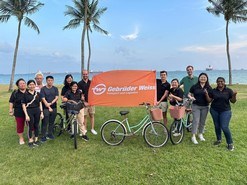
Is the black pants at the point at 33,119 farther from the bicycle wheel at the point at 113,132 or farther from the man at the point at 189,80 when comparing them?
the man at the point at 189,80

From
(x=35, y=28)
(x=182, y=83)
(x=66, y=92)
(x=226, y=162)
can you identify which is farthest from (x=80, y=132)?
(x=35, y=28)

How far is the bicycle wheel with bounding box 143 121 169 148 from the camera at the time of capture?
5410mm

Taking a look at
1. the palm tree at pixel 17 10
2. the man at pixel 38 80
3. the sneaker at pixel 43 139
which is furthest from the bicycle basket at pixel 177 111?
the palm tree at pixel 17 10

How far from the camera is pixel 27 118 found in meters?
5.47

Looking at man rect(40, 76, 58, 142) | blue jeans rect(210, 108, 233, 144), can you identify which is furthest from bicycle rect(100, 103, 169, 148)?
man rect(40, 76, 58, 142)

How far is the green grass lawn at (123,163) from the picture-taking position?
3961mm

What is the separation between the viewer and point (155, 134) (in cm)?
545

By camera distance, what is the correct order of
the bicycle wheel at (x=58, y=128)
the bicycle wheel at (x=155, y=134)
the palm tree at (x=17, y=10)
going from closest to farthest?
the bicycle wheel at (x=155, y=134)
the bicycle wheel at (x=58, y=128)
the palm tree at (x=17, y=10)

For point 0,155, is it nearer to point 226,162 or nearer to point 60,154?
point 60,154

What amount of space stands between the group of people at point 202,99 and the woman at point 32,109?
3170 millimetres

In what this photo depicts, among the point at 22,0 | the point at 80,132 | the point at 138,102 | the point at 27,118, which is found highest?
the point at 22,0

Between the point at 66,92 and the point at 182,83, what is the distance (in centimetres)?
328

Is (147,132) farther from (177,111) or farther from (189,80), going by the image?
(189,80)

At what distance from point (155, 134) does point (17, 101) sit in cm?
348
